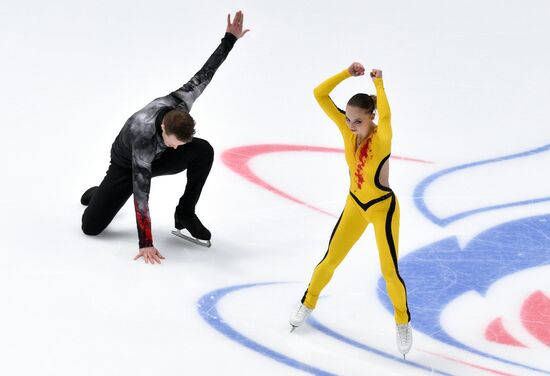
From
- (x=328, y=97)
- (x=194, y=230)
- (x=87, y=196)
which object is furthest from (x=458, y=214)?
(x=87, y=196)

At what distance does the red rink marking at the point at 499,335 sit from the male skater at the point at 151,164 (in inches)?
73.7

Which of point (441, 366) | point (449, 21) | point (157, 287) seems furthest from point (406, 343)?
point (449, 21)

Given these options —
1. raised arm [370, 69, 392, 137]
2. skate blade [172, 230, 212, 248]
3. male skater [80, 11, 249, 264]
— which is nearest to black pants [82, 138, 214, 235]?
male skater [80, 11, 249, 264]

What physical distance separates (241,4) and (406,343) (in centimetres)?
587

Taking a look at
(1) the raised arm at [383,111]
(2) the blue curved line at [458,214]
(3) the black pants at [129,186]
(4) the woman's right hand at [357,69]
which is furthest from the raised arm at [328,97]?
(2) the blue curved line at [458,214]

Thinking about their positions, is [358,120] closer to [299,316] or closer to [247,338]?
[299,316]

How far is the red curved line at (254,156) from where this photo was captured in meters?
7.19

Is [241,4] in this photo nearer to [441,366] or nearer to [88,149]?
[88,149]

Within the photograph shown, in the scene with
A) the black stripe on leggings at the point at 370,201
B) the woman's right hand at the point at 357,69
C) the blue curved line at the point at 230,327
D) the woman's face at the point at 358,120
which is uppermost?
the woman's right hand at the point at 357,69

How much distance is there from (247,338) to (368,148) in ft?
3.88

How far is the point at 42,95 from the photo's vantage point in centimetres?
858

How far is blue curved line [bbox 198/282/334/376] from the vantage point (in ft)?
16.6

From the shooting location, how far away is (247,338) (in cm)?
529

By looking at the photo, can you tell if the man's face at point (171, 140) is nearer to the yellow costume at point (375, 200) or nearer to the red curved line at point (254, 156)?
the yellow costume at point (375, 200)
